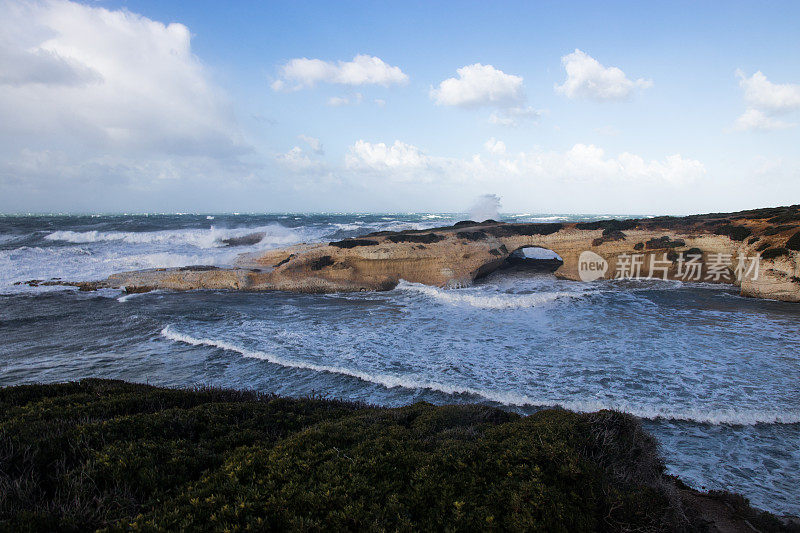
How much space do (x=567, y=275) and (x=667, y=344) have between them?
11.6m

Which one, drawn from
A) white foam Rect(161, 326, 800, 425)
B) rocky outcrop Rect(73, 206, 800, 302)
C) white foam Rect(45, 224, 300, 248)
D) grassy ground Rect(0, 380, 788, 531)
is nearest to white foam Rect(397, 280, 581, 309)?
rocky outcrop Rect(73, 206, 800, 302)

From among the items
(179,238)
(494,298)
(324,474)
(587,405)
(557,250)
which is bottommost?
(587,405)

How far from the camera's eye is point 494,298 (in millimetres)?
16234

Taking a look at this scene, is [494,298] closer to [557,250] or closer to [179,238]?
[557,250]

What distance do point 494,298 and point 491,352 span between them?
20.7 feet

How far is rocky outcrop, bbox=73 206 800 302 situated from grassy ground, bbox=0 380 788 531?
14.8m

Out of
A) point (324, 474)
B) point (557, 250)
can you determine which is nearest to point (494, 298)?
point (557, 250)

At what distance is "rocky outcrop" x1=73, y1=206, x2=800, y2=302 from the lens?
18453 millimetres

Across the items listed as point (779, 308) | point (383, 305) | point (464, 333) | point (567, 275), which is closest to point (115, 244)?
point (383, 305)

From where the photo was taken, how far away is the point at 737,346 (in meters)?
10.4

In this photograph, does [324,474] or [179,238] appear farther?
[179,238]

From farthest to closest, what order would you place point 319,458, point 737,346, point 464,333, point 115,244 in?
point 115,244 < point 464,333 < point 737,346 < point 319,458

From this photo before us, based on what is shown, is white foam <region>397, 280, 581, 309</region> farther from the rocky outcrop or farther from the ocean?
the rocky outcrop

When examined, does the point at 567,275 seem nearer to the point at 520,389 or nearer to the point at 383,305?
the point at 383,305
